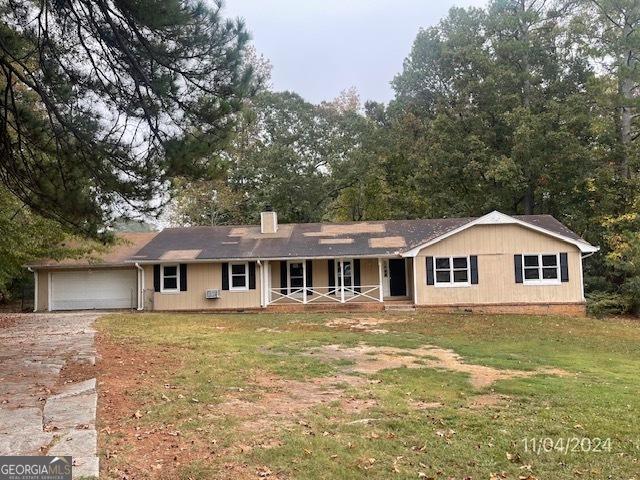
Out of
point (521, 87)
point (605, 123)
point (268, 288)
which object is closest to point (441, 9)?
point (521, 87)

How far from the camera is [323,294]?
70.0ft

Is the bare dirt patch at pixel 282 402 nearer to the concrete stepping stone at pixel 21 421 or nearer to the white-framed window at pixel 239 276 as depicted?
the concrete stepping stone at pixel 21 421

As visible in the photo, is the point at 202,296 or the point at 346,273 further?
the point at 346,273

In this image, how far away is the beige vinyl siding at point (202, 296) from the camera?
20.9 metres

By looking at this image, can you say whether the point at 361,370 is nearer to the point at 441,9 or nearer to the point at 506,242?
the point at 506,242

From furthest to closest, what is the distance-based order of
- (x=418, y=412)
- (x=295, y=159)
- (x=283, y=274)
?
(x=295, y=159)
(x=283, y=274)
(x=418, y=412)

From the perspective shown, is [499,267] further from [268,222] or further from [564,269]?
[268,222]

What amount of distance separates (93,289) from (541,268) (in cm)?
1868

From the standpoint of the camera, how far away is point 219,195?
3488cm

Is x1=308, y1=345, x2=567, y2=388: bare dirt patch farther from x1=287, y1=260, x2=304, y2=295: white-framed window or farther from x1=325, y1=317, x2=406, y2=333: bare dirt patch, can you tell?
x1=287, y1=260, x2=304, y2=295: white-framed window

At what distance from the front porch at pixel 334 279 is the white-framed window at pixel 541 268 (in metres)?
4.47

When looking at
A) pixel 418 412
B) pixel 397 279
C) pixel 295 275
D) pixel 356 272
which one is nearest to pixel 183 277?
pixel 295 275

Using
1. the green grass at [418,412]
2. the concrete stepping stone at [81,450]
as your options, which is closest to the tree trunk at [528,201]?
the green grass at [418,412]

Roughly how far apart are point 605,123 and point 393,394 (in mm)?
24420
